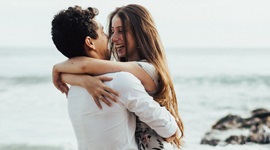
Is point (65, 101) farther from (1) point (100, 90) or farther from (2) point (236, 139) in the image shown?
(1) point (100, 90)

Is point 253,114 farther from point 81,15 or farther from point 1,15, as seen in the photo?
point 1,15

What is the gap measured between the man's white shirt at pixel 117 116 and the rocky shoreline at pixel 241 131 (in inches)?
218

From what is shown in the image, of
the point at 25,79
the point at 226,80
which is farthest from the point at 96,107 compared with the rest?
the point at 226,80

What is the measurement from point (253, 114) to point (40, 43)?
27.8 m

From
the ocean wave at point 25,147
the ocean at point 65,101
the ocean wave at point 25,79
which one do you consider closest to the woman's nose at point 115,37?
the ocean at point 65,101

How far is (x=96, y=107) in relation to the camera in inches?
71.4

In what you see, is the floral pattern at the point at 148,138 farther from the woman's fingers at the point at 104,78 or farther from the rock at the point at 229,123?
the rock at the point at 229,123

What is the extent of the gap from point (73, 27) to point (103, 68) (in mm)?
199

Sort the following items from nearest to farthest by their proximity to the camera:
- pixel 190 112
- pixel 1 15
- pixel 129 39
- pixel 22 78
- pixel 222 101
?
1. pixel 129 39
2. pixel 190 112
3. pixel 222 101
4. pixel 22 78
5. pixel 1 15

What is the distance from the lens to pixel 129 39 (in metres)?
2.21

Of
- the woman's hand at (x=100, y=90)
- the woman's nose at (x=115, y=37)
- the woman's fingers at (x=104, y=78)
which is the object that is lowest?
the woman's hand at (x=100, y=90)

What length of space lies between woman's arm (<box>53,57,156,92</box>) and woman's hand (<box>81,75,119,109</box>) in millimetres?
44

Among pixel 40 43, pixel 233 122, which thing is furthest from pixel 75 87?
pixel 40 43

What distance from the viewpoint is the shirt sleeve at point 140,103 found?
177 centimetres
